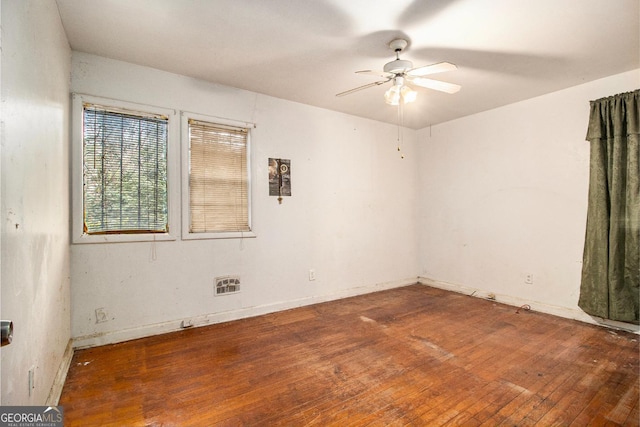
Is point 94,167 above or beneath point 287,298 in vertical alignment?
above

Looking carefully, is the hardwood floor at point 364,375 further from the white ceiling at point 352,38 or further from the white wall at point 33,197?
the white ceiling at point 352,38

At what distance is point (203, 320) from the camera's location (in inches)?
120

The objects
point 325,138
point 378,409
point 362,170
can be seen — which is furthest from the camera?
point 362,170

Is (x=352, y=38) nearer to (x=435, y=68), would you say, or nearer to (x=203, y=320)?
(x=435, y=68)

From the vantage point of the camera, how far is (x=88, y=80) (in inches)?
101

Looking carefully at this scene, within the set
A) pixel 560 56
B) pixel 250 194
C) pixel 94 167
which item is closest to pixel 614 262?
pixel 560 56

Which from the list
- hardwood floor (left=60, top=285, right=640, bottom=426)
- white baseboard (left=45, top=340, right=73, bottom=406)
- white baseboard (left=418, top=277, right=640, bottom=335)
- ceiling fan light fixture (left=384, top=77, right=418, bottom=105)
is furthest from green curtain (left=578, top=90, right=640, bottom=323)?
white baseboard (left=45, top=340, right=73, bottom=406)

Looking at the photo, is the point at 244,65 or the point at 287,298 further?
the point at 287,298

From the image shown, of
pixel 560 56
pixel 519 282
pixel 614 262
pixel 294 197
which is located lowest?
pixel 519 282

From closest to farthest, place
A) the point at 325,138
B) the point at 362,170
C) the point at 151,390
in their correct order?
1. the point at 151,390
2. the point at 325,138
3. the point at 362,170

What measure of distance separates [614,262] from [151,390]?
13.8 feet

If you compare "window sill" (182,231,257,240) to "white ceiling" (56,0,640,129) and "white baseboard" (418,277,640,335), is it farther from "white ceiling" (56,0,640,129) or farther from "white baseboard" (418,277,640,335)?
"white baseboard" (418,277,640,335)

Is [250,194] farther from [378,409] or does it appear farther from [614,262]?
[614,262]

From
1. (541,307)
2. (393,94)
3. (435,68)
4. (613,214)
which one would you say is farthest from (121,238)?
(613,214)
